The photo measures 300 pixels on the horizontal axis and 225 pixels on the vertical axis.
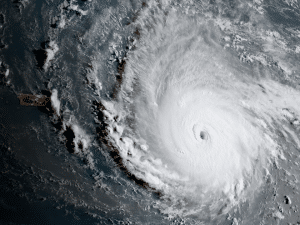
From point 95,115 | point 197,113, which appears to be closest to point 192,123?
point 197,113

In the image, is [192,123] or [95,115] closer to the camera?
[95,115]

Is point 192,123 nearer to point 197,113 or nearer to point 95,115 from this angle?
point 197,113

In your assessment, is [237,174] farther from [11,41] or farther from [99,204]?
[11,41]

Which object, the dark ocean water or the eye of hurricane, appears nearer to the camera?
the dark ocean water

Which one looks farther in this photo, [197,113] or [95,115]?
[197,113]

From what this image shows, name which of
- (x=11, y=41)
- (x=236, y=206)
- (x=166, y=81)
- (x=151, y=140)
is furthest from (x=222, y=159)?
(x=11, y=41)

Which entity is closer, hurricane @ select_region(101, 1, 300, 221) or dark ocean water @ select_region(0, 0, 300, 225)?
dark ocean water @ select_region(0, 0, 300, 225)

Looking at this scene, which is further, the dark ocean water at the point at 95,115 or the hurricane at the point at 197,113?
the hurricane at the point at 197,113

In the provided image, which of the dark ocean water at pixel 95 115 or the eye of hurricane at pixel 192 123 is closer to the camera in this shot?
the dark ocean water at pixel 95 115
